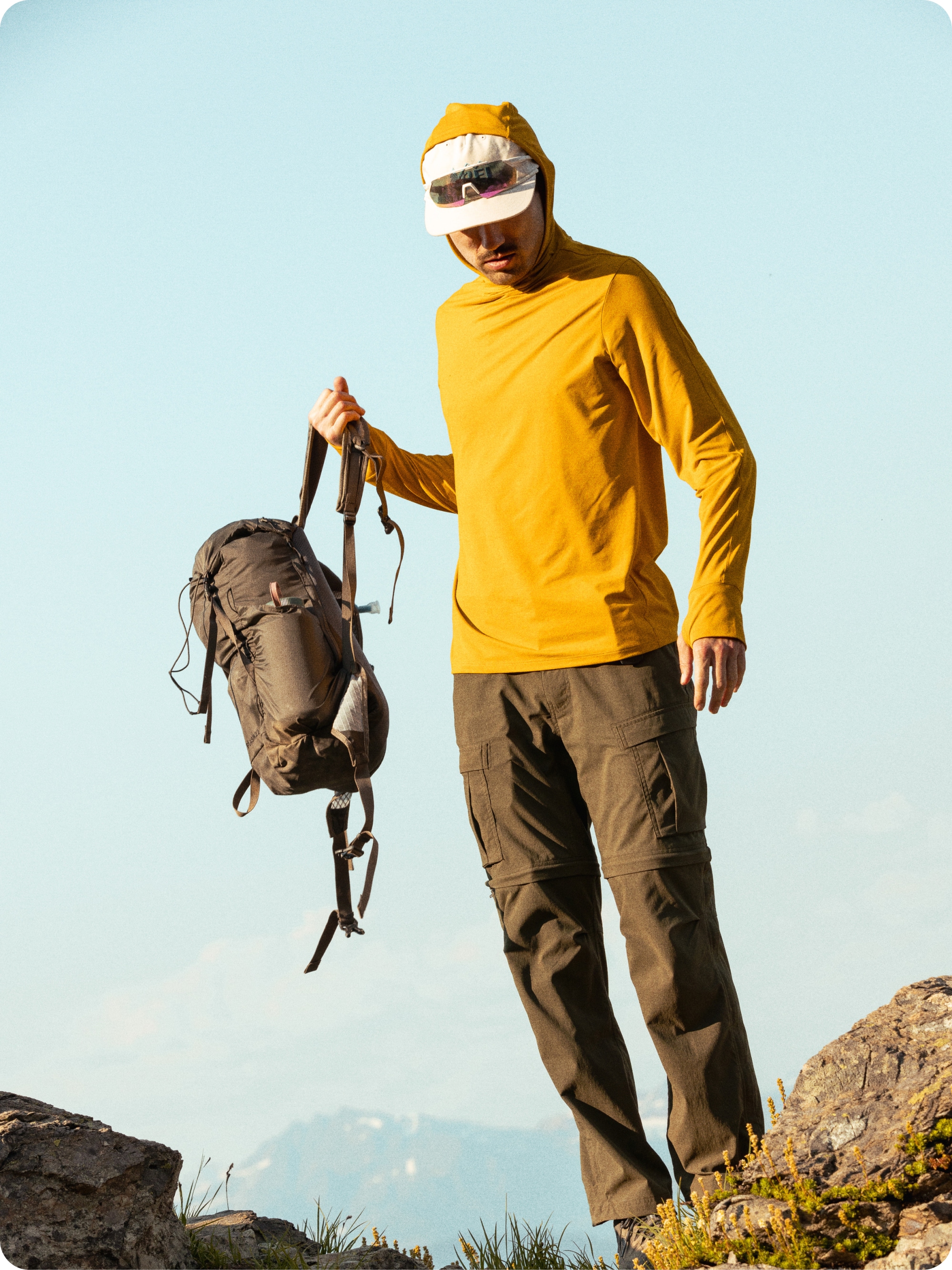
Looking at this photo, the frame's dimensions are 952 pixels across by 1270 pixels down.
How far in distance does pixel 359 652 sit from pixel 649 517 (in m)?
1.27

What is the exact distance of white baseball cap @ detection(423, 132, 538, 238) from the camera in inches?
169

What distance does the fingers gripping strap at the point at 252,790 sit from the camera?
4953 mm

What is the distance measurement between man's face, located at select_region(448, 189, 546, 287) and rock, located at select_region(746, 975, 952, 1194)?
2.93 metres

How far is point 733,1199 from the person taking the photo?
394 centimetres

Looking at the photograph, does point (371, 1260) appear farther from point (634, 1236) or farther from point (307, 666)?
point (307, 666)

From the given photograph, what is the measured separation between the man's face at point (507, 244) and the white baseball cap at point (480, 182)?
4 cm

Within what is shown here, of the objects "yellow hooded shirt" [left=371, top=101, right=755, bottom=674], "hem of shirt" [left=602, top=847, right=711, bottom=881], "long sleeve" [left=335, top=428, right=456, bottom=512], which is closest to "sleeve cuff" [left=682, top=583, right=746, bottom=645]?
"yellow hooded shirt" [left=371, top=101, right=755, bottom=674]

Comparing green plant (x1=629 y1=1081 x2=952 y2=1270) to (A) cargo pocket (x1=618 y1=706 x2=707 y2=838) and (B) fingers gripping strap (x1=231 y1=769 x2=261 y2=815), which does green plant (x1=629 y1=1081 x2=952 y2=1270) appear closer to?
(A) cargo pocket (x1=618 y1=706 x2=707 y2=838)

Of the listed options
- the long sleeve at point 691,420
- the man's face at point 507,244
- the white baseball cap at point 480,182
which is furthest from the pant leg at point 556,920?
the white baseball cap at point 480,182

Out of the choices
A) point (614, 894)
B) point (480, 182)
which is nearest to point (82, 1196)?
point (614, 894)

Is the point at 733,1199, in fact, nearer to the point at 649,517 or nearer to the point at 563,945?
the point at 563,945

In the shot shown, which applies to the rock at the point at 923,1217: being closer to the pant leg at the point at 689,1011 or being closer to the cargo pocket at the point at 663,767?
the pant leg at the point at 689,1011

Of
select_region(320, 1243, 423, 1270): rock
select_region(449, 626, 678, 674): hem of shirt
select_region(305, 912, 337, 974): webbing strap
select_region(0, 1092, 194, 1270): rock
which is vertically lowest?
select_region(320, 1243, 423, 1270): rock

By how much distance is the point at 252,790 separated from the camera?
4.96 m
